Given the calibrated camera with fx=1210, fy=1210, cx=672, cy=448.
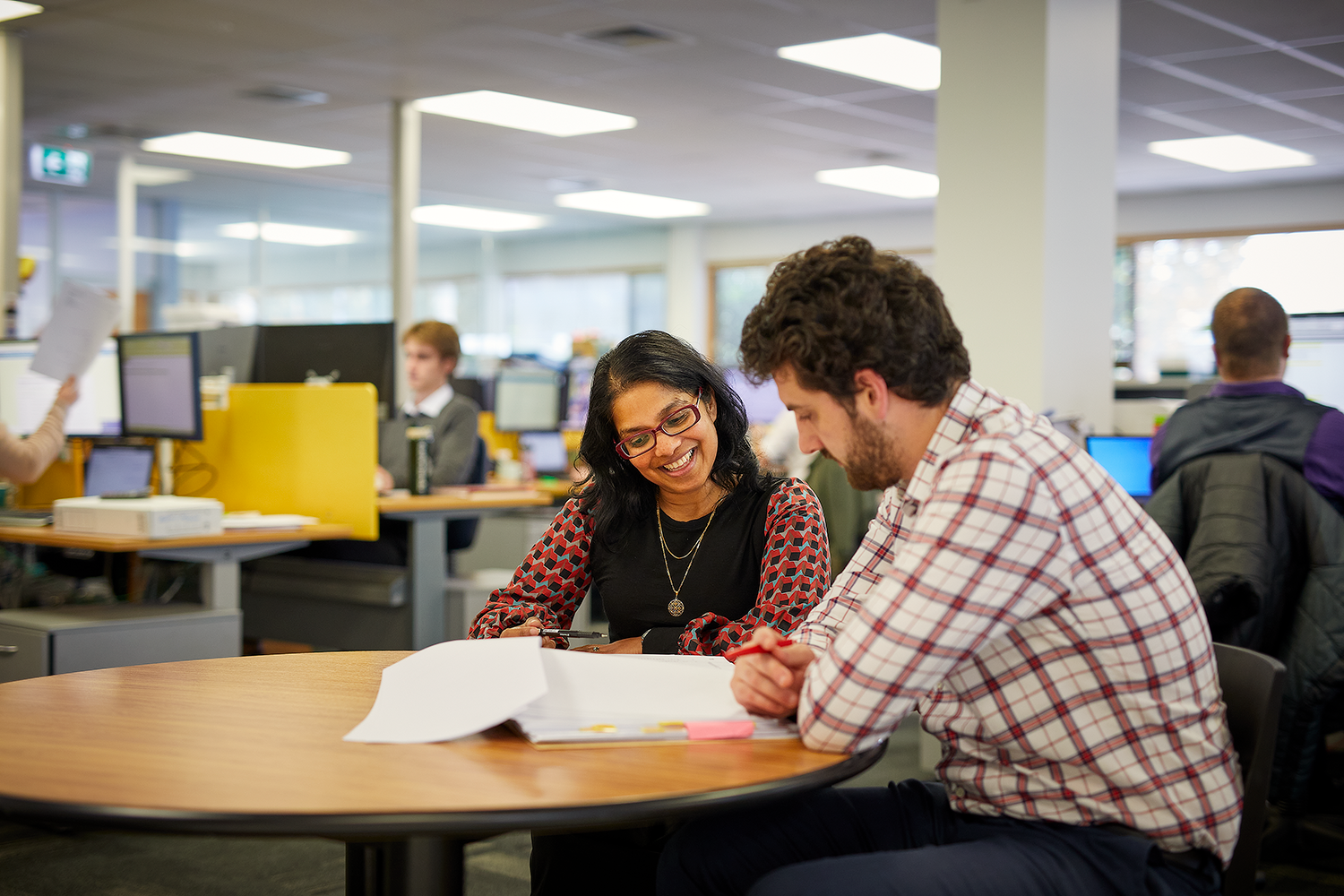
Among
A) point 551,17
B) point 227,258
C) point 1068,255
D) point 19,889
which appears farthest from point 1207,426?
point 227,258

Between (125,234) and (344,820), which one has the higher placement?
(125,234)

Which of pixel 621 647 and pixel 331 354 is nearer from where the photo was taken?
pixel 621 647

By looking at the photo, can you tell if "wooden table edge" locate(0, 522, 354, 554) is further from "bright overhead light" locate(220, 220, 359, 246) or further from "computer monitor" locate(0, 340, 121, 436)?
"bright overhead light" locate(220, 220, 359, 246)

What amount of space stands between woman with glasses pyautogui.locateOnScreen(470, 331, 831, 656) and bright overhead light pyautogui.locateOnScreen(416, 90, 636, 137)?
16.7 ft

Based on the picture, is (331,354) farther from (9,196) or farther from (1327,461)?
(1327,461)

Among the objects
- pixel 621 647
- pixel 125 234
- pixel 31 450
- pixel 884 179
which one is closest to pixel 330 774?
pixel 621 647

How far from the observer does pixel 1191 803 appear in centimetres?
126

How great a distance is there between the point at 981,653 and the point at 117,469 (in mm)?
3638

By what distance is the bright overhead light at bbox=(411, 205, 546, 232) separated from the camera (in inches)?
441

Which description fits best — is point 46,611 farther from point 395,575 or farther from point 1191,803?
point 1191,803

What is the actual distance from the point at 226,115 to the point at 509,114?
1828 millimetres

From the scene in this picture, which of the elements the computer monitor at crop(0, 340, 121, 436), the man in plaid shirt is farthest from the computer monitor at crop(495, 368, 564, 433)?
the man in plaid shirt

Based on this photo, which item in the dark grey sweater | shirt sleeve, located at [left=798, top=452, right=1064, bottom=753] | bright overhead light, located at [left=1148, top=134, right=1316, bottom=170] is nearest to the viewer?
shirt sleeve, located at [left=798, top=452, right=1064, bottom=753]

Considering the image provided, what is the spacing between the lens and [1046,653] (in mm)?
1267
